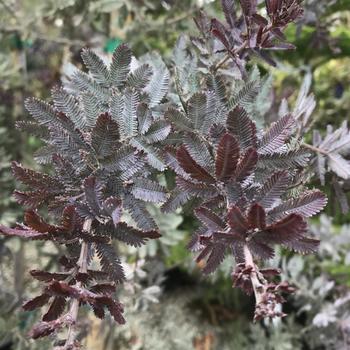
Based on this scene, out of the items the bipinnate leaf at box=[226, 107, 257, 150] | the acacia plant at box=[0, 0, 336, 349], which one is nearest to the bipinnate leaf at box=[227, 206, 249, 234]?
the acacia plant at box=[0, 0, 336, 349]

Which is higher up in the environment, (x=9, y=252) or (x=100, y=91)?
(x=100, y=91)

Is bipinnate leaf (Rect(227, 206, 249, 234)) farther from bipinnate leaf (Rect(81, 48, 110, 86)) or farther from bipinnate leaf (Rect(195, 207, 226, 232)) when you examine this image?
bipinnate leaf (Rect(81, 48, 110, 86))

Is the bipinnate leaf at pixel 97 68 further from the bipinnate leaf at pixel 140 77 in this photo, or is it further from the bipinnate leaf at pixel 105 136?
the bipinnate leaf at pixel 105 136

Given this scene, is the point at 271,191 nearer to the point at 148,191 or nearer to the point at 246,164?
the point at 246,164

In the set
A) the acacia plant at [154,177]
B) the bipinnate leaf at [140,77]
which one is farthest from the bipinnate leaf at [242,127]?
the bipinnate leaf at [140,77]

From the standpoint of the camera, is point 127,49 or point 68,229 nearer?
point 68,229

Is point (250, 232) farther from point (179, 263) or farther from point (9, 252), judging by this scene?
point (179, 263)

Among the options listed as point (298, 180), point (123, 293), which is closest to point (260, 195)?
point (298, 180)

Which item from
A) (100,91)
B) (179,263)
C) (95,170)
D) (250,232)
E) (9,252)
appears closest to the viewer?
(250,232)
